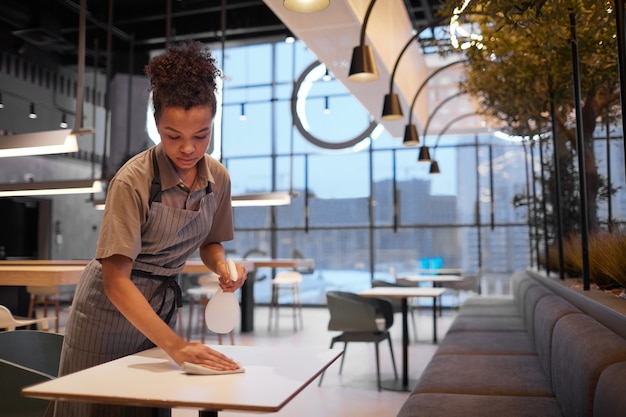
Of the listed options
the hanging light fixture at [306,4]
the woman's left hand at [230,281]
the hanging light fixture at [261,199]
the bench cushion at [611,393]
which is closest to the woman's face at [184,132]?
the woman's left hand at [230,281]

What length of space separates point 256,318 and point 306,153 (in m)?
3.80

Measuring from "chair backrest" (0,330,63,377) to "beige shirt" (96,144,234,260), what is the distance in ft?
3.06

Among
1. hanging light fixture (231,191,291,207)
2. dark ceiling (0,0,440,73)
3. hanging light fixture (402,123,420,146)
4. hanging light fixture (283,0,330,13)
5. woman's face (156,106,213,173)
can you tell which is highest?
dark ceiling (0,0,440,73)

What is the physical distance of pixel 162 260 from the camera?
5.41 ft

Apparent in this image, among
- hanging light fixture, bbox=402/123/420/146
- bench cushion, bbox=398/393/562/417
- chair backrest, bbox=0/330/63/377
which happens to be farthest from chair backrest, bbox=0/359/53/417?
hanging light fixture, bbox=402/123/420/146

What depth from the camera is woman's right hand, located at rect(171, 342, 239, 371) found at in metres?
1.37

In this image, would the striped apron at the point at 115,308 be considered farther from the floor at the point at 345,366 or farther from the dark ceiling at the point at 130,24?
the dark ceiling at the point at 130,24

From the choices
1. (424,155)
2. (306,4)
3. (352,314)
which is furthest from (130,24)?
(306,4)

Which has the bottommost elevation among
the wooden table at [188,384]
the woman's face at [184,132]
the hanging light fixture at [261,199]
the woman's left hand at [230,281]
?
the wooden table at [188,384]

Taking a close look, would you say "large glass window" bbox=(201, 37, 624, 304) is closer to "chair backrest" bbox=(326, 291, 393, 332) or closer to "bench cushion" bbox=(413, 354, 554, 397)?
"chair backrest" bbox=(326, 291, 393, 332)

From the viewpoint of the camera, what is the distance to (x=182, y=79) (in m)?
1.54

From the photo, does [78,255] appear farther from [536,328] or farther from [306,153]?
[536,328]

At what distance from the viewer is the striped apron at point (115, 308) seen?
157cm

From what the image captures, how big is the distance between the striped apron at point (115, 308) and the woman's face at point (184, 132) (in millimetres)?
99
